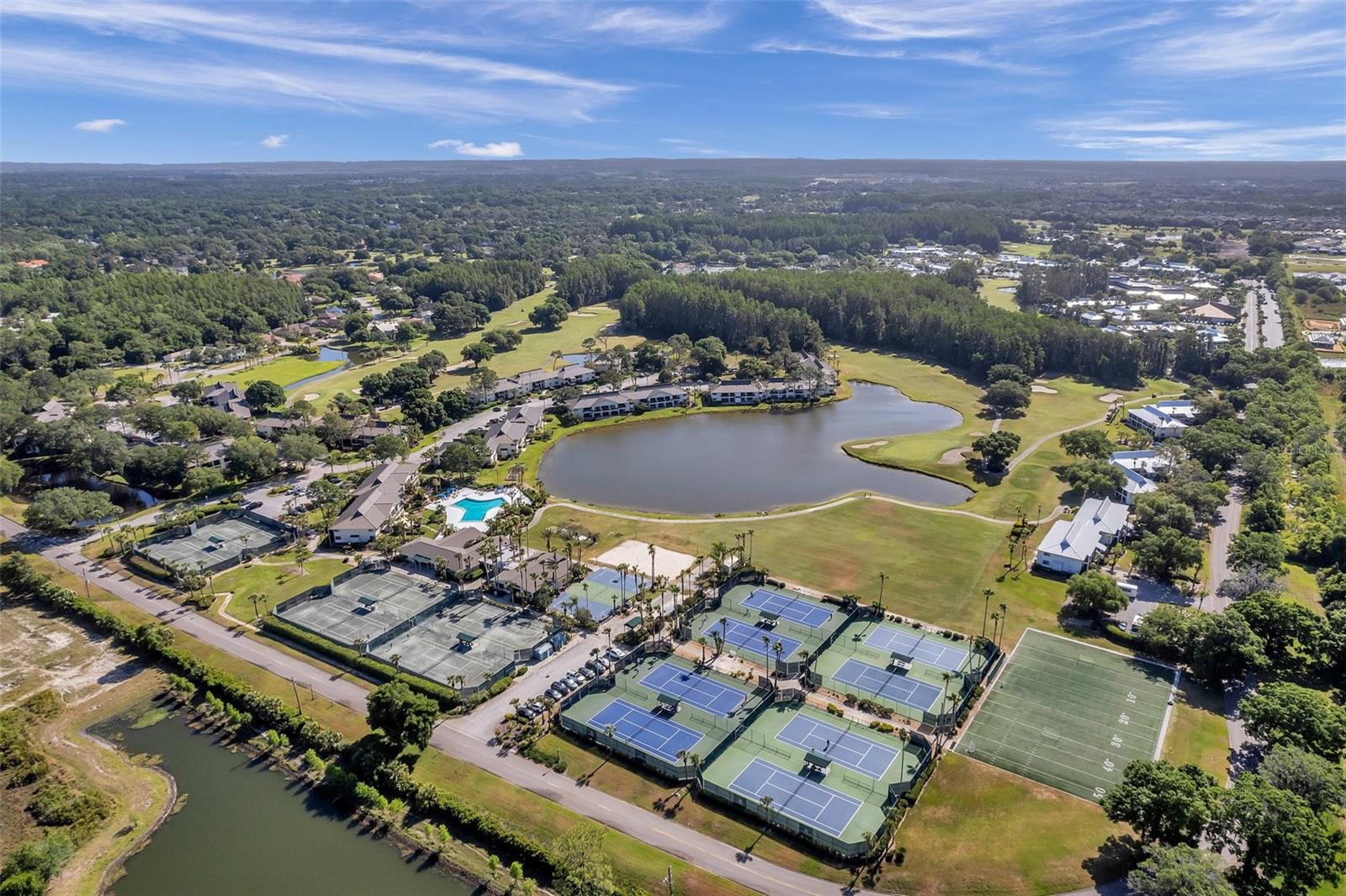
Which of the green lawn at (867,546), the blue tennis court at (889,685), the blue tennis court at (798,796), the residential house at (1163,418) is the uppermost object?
the residential house at (1163,418)

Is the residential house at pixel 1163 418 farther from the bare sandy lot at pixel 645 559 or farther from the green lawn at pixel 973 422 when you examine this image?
the bare sandy lot at pixel 645 559

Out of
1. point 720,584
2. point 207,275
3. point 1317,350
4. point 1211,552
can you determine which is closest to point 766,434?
point 720,584

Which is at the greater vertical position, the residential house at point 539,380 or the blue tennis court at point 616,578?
the residential house at point 539,380

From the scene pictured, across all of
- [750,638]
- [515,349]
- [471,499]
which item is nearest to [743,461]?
[471,499]

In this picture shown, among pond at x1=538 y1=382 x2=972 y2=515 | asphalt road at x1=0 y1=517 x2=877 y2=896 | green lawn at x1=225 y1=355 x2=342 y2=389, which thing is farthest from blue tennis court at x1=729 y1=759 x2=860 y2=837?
green lawn at x1=225 y1=355 x2=342 y2=389

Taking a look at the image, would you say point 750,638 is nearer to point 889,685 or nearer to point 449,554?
point 889,685

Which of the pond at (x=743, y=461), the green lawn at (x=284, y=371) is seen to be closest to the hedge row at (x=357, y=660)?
the pond at (x=743, y=461)
